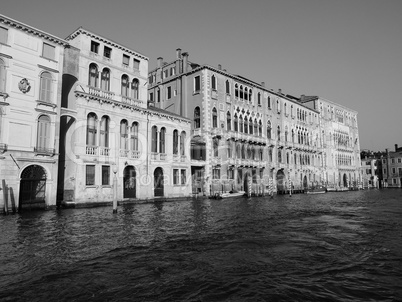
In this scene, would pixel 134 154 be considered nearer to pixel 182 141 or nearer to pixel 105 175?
pixel 105 175

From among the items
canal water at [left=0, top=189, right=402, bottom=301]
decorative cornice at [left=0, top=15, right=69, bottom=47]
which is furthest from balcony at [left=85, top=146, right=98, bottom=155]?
canal water at [left=0, top=189, right=402, bottom=301]

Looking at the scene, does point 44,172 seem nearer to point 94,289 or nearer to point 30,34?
point 30,34

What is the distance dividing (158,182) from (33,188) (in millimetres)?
10627

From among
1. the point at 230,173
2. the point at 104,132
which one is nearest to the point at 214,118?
the point at 230,173

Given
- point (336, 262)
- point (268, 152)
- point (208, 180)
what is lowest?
point (336, 262)

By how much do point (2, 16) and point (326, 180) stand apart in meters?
52.2

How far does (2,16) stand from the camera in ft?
54.9

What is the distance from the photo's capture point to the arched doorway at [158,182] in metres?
25.9

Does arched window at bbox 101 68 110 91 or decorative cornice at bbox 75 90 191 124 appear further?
arched window at bbox 101 68 110 91

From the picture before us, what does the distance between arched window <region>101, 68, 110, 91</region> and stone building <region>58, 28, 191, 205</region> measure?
56mm

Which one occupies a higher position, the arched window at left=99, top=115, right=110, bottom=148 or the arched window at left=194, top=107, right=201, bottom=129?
the arched window at left=194, top=107, right=201, bottom=129

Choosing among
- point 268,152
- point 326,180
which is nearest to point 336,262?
point 268,152

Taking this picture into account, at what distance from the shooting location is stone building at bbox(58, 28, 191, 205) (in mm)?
20859

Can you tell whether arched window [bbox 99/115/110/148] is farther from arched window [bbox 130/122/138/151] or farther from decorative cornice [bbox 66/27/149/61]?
decorative cornice [bbox 66/27/149/61]
